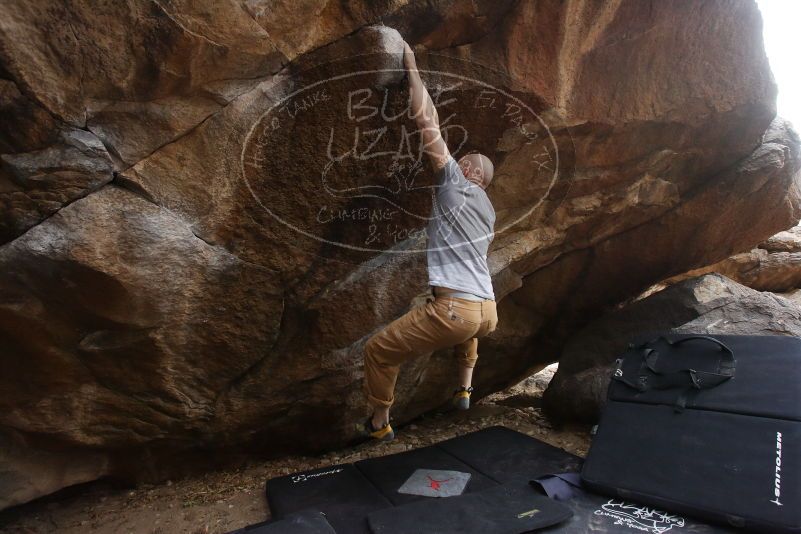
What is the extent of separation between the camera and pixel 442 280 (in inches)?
119

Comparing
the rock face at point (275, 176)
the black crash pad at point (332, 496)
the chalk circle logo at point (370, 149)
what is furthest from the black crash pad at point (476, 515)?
the chalk circle logo at point (370, 149)

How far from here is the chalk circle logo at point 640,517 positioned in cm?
279

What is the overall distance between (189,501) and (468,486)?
1.81 metres

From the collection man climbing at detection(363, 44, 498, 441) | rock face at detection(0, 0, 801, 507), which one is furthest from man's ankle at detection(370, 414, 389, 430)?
rock face at detection(0, 0, 801, 507)

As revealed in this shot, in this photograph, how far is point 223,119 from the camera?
2867 millimetres

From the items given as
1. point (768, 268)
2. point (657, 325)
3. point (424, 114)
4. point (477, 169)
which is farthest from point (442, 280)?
point (768, 268)

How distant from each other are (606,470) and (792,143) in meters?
3.61

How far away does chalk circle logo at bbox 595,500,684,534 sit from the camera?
9.16 ft

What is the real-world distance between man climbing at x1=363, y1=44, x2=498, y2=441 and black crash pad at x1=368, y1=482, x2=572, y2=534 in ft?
1.56

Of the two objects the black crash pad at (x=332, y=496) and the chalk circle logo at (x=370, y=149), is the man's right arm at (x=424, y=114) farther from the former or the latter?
the black crash pad at (x=332, y=496)

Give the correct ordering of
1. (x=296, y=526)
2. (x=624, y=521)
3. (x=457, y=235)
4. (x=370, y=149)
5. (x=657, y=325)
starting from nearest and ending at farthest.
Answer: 1. (x=296, y=526)
2. (x=624, y=521)
3. (x=457, y=235)
4. (x=370, y=149)
5. (x=657, y=325)

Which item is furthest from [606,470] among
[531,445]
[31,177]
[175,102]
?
[31,177]

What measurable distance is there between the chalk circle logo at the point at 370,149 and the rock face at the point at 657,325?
1.73 meters

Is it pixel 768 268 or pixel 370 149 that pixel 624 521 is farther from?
pixel 768 268
